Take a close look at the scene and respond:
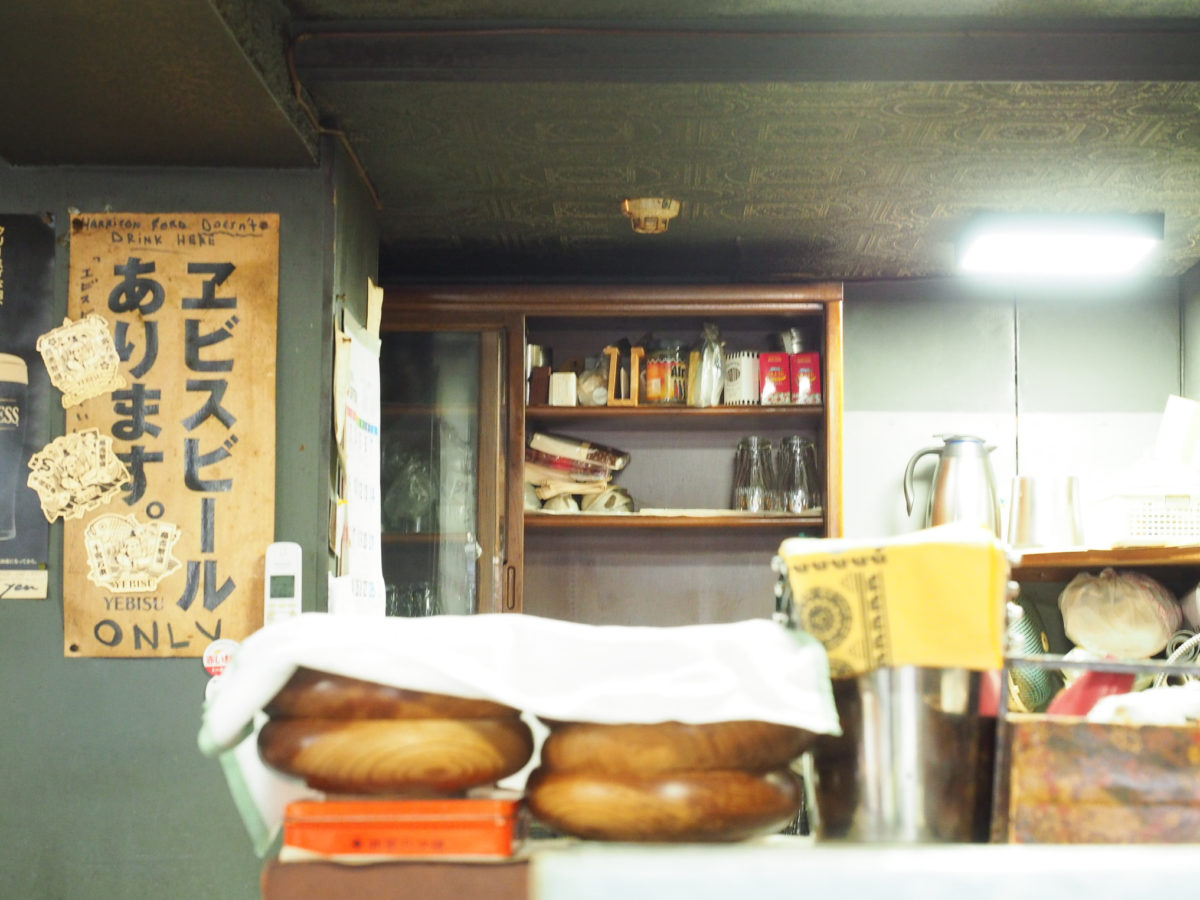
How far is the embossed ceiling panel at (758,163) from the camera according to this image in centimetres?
233

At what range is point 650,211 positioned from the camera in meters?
3.07

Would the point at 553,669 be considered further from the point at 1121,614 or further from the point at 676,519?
the point at 1121,614

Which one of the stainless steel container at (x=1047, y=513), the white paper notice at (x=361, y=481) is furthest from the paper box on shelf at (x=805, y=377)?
the white paper notice at (x=361, y=481)

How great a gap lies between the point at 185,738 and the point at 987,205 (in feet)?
8.08

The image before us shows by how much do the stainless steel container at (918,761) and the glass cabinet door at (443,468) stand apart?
8.53 ft

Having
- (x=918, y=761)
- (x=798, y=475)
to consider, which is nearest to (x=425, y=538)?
(x=798, y=475)

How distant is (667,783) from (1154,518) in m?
2.67

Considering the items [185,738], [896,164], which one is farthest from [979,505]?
[185,738]

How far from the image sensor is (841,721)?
1.09 m

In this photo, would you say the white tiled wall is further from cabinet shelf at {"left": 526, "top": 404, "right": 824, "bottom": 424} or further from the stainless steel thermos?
cabinet shelf at {"left": 526, "top": 404, "right": 824, "bottom": 424}

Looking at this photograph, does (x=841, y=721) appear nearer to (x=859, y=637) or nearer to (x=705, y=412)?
(x=859, y=637)

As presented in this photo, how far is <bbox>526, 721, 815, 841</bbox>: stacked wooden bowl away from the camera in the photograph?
3.29ft

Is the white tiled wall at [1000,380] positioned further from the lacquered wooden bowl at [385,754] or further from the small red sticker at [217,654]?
the lacquered wooden bowl at [385,754]

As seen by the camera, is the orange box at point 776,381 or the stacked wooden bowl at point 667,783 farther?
the orange box at point 776,381
